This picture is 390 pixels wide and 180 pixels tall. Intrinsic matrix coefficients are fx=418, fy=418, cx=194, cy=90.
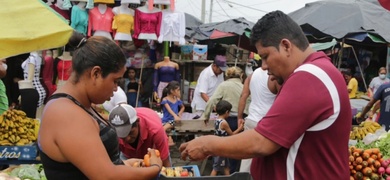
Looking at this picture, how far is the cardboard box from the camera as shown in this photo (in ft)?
16.7

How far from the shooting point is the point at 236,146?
1965mm

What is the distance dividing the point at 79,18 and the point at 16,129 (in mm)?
4195

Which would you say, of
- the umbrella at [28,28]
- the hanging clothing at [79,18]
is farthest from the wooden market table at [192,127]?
the umbrella at [28,28]

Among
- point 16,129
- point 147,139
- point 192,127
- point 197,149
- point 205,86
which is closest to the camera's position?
point 197,149

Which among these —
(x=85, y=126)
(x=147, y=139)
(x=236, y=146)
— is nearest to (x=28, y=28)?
(x=147, y=139)

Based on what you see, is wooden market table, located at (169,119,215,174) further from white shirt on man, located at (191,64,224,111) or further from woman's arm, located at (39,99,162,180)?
woman's arm, located at (39,99,162,180)

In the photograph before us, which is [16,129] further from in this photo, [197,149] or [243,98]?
[197,149]

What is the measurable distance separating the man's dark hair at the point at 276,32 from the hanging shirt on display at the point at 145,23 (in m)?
7.39

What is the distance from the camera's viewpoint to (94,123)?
6.43 feet

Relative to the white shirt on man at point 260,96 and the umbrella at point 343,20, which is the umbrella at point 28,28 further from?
the umbrella at point 343,20

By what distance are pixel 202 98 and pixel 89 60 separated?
668cm

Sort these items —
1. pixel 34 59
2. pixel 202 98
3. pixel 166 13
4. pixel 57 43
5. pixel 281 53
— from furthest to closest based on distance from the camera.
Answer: pixel 166 13, pixel 202 98, pixel 34 59, pixel 57 43, pixel 281 53

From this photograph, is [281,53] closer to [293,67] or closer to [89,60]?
[293,67]

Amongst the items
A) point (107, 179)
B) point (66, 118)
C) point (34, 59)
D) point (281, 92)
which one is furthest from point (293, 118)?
point (34, 59)
